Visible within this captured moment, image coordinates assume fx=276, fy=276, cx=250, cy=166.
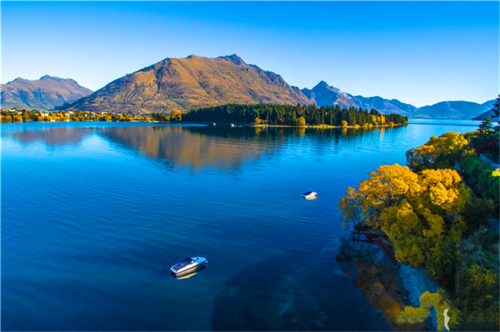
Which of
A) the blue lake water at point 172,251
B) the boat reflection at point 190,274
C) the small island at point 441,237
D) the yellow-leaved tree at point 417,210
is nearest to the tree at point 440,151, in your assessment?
the small island at point 441,237

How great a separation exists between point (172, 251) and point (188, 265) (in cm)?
598

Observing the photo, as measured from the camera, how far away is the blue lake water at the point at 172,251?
1072 inches

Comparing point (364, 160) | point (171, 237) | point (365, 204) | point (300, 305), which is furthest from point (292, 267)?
point (364, 160)

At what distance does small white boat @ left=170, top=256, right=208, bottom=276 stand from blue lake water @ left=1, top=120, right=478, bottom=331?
3.56 feet

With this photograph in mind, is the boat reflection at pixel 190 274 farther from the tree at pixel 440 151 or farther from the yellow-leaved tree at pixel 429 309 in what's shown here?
the tree at pixel 440 151

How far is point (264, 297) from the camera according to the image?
1164 inches

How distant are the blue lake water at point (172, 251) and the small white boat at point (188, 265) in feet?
3.56

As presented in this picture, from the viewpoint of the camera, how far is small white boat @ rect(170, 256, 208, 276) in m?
32.7

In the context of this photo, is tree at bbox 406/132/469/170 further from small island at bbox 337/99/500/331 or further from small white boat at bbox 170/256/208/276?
small white boat at bbox 170/256/208/276

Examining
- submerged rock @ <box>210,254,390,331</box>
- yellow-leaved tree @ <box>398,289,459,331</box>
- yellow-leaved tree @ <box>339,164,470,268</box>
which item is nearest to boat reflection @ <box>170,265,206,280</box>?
submerged rock @ <box>210,254,390,331</box>

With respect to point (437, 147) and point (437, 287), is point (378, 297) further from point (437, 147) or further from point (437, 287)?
point (437, 147)

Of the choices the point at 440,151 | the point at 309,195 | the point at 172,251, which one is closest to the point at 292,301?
the point at 172,251

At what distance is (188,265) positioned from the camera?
33.3 meters

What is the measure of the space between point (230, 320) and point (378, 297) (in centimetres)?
1622
